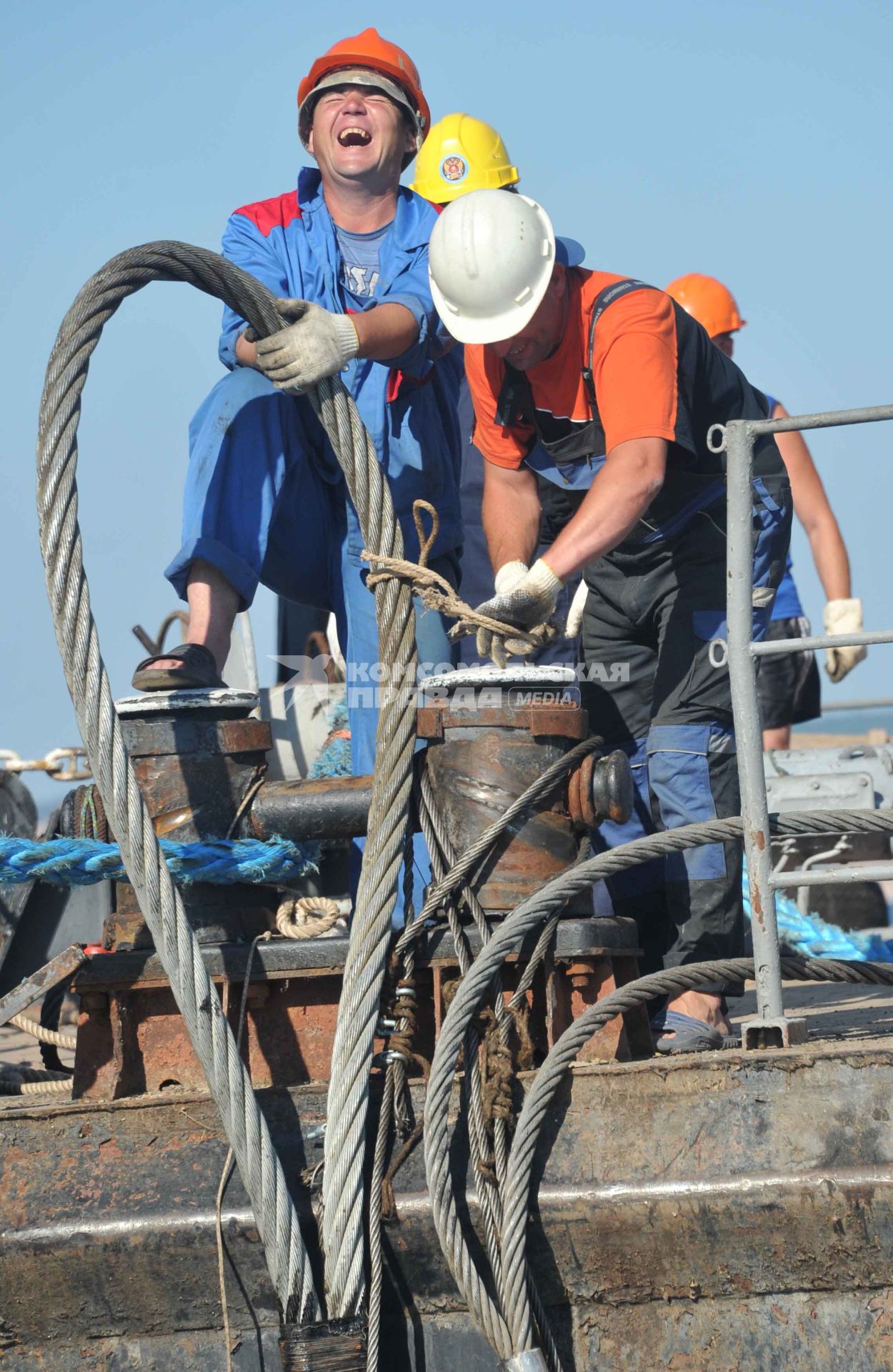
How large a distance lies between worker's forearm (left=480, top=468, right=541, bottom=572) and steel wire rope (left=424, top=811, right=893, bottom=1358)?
1.39 m

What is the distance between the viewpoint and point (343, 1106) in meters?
2.38

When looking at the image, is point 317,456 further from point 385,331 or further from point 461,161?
point 461,161

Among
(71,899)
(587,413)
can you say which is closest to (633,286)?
(587,413)

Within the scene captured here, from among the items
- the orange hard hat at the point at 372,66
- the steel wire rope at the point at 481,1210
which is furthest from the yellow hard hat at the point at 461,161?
the steel wire rope at the point at 481,1210

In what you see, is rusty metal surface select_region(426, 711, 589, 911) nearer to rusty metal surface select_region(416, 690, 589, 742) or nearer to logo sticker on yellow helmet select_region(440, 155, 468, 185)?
rusty metal surface select_region(416, 690, 589, 742)

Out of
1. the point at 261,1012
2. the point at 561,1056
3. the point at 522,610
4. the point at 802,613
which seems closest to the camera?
the point at 561,1056

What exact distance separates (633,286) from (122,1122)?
7.38 feet

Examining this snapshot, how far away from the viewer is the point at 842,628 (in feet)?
17.7

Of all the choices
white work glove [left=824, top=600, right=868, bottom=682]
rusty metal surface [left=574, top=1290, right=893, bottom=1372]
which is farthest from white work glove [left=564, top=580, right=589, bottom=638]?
rusty metal surface [left=574, top=1290, right=893, bottom=1372]

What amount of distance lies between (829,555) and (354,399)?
8.30 feet

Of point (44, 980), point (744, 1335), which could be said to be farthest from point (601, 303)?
point (744, 1335)

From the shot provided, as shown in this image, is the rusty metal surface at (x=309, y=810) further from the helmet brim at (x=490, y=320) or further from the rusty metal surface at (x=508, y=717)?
the helmet brim at (x=490, y=320)

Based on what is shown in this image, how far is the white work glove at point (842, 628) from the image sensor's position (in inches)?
213

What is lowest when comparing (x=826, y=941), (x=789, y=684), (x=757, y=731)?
(x=826, y=941)
